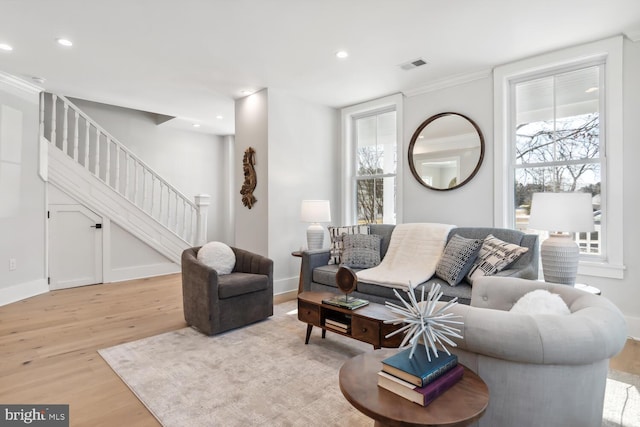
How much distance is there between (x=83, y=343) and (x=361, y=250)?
8.78 feet

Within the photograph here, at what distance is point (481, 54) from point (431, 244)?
1919 mm

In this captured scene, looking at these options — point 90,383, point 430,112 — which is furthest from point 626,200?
point 90,383

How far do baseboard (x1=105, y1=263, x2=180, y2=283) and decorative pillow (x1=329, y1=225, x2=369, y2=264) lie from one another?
323 centimetres

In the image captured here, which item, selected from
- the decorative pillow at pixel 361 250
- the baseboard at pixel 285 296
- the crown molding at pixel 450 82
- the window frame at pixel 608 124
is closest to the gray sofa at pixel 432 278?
the decorative pillow at pixel 361 250

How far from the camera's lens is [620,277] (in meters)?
3.00

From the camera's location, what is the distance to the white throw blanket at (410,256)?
3.13 meters

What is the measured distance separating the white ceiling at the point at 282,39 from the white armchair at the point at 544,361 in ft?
7.55

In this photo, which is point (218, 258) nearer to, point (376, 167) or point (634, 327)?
point (376, 167)

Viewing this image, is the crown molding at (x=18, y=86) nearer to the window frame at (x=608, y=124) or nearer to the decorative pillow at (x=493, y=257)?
the decorative pillow at (x=493, y=257)

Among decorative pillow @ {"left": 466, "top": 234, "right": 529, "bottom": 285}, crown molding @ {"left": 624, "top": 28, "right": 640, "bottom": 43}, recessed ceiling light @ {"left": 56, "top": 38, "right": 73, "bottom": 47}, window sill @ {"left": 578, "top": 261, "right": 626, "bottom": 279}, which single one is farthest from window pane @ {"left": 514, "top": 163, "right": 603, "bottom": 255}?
Result: recessed ceiling light @ {"left": 56, "top": 38, "right": 73, "bottom": 47}

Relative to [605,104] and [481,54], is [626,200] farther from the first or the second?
[481,54]

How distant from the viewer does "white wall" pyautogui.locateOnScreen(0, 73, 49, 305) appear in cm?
398

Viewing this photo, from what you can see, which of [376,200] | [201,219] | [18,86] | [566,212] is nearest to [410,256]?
[566,212]

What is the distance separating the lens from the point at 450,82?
3.98m
